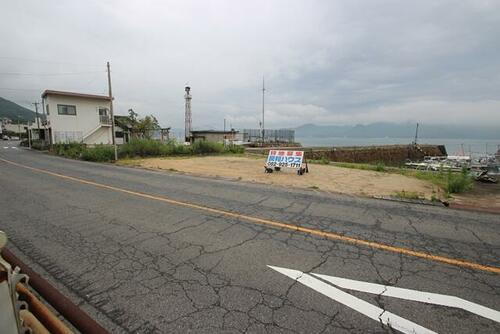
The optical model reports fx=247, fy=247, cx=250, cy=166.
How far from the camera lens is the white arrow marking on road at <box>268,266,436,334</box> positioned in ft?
7.84

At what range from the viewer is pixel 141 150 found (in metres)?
22.2

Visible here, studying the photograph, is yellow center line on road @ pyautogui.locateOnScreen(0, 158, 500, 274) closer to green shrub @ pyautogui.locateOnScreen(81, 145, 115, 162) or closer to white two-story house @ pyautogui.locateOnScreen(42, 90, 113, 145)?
green shrub @ pyautogui.locateOnScreen(81, 145, 115, 162)

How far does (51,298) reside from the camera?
2180 mm

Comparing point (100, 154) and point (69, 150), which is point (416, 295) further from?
point (69, 150)

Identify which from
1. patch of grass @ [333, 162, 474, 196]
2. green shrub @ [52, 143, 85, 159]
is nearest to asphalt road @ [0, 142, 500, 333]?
patch of grass @ [333, 162, 474, 196]

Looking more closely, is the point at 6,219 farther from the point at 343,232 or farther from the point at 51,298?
the point at 343,232

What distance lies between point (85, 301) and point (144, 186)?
653 cm

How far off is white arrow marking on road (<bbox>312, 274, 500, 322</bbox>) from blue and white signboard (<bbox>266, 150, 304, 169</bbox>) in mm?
9204

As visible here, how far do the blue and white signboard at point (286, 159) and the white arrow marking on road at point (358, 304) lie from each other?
9169mm

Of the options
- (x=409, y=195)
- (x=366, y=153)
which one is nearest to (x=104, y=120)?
(x=409, y=195)

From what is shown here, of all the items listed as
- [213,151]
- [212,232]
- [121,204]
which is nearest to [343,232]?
[212,232]

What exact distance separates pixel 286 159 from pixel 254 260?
31.0ft

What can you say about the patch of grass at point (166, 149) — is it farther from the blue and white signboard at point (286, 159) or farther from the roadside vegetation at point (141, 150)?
the blue and white signboard at point (286, 159)

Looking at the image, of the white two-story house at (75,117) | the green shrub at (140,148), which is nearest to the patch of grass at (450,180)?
the green shrub at (140,148)
